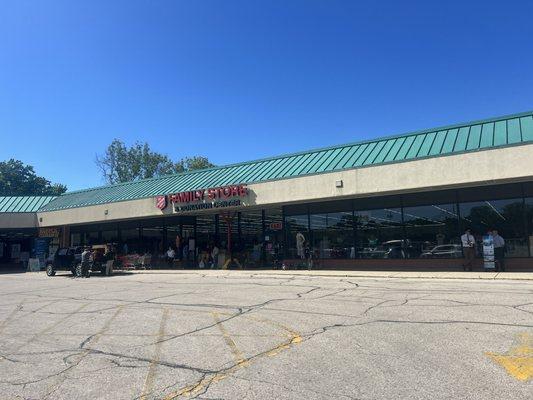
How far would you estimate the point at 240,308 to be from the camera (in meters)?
11.6

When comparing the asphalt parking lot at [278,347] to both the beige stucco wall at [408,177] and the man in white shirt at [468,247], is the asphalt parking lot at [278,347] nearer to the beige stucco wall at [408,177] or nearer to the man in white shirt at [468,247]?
the man in white shirt at [468,247]

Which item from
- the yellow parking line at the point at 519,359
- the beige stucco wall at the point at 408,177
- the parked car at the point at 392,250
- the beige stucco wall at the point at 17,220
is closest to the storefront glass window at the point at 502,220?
the beige stucco wall at the point at 408,177

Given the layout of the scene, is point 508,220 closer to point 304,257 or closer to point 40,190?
point 304,257

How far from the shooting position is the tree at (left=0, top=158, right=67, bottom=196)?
8050 cm

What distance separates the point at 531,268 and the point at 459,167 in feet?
16.2

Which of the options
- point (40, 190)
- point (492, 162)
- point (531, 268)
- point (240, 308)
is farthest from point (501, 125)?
point (40, 190)

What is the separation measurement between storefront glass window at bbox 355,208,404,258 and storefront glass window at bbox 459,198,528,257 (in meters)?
2.89

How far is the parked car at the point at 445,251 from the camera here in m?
21.5

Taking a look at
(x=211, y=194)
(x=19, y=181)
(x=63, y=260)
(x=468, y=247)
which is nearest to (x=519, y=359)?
(x=468, y=247)

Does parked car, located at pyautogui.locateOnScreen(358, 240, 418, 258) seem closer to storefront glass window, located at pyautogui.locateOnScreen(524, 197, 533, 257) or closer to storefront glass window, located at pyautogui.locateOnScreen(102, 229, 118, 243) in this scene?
storefront glass window, located at pyautogui.locateOnScreen(524, 197, 533, 257)

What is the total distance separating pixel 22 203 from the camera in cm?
3956

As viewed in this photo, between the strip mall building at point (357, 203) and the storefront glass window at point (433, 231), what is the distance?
4 centimetres

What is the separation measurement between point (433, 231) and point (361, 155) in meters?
4.95

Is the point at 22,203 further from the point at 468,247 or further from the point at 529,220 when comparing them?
the point at 529,220
